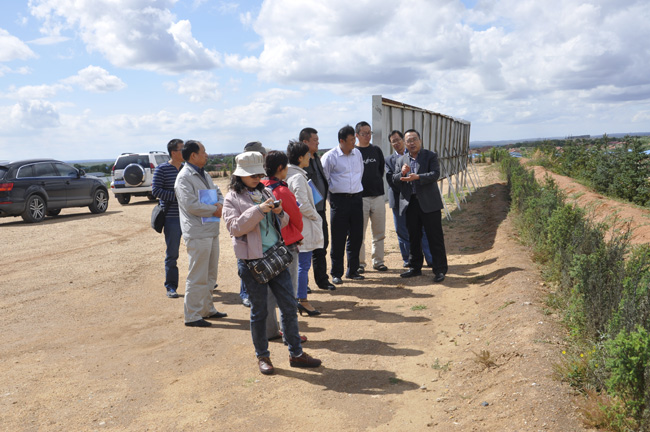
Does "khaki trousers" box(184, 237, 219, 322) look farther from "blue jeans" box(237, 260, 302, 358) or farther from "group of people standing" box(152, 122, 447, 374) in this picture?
"blue jeans" box(237, 260, 302, 358)

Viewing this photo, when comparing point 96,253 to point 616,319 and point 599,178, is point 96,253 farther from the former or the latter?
point 599,178

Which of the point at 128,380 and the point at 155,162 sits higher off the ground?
the point at 155,162

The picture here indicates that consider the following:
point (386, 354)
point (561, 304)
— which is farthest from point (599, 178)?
point (386, 354)

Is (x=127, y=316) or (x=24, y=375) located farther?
(x=127, y=316)

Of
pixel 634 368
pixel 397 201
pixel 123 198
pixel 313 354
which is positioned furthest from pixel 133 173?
pixel 634 368

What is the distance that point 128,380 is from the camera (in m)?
4.70

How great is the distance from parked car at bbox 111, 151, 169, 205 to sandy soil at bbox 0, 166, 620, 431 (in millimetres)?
12352

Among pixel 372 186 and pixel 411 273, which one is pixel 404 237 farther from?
pixel 372 186

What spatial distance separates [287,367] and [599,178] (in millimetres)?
16570

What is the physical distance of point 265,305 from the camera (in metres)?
4.57

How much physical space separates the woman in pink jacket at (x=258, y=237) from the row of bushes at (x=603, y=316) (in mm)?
2078

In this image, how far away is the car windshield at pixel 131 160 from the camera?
69.7 feet

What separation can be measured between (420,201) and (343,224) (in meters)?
1.05

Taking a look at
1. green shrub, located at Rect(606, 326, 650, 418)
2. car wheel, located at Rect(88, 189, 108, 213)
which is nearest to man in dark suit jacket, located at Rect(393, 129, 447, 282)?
green shrub, located at Rect(606, 326, 650, 418)
